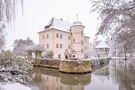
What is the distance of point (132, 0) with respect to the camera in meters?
6.89

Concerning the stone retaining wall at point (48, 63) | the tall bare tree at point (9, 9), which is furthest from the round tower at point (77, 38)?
the tall bare tree at point (9, 9)

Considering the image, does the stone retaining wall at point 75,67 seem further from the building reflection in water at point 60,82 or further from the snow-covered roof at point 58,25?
the snow-covered roof at point 58,25

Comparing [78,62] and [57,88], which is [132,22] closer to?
[57,88]

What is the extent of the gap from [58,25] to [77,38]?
4609 mm

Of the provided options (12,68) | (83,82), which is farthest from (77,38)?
(12,68)

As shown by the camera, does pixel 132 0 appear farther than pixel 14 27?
Yes

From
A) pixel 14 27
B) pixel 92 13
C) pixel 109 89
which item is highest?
pixel 92 13

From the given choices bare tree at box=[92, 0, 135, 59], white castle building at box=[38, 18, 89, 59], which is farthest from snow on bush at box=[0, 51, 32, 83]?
white castle building at box=[38, 18, 89, 59]

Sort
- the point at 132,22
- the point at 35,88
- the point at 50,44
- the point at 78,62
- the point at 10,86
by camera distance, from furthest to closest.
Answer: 1. the point at 50,44
2. the point at 78,62
3. the point at 35,88
4. the point at 132,22
5. the point at 10,86

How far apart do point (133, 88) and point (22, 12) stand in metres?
8.49

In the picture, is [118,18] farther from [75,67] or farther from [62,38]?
[62,38]

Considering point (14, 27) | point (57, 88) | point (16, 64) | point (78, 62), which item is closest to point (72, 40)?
point (78, 62)

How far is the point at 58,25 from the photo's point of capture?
35188 millimetres

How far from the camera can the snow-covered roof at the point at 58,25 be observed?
1349 inches
